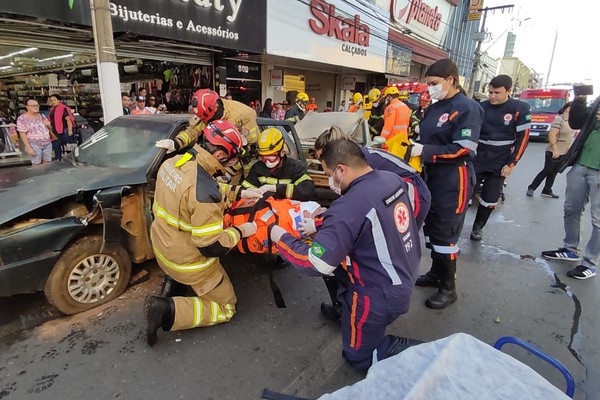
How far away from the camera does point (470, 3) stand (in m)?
23.6

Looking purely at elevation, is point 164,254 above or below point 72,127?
below

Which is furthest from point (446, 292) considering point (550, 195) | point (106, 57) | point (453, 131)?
point (550, 195)

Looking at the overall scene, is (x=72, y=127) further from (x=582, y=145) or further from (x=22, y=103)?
(x=582, y=145)

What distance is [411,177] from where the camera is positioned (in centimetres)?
257

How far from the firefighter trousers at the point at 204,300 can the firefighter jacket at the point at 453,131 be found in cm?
193

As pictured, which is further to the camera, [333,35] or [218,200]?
[333,35]

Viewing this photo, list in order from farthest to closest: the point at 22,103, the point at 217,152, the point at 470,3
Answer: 1. the point at 470,3
2. the point at 22,103
3. the point at 217,152

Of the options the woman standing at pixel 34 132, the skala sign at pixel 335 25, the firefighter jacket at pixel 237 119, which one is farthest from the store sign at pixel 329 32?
the firefighter jacket at pixel 237 119

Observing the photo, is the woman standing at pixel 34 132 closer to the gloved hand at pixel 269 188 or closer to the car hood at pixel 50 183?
the car hood at pixel 50 183

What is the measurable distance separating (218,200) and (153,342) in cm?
110

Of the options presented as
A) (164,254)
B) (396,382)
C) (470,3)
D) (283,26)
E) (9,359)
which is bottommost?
(9,359)

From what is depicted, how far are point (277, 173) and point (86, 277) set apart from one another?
182cm

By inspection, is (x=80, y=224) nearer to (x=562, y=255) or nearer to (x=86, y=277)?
(x=86, y=277)

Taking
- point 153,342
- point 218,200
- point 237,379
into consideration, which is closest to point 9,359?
point 153,342
